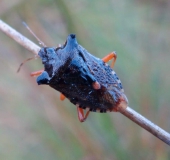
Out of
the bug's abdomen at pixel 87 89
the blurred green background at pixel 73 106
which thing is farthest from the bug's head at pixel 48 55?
the blurred green background at pixel 73 106

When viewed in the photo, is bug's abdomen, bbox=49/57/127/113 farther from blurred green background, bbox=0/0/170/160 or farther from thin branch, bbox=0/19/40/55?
blurred green background, bbox=0/0/170/160

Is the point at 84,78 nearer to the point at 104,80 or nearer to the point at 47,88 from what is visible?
the point at 104,80

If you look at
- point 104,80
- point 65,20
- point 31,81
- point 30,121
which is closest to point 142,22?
point 65,20

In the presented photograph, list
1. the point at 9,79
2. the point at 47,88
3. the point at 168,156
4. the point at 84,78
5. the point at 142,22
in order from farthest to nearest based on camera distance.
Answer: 1. the point at 9,79
2. the point at 142,22
3. the point at 47,88
4. the point at 168,156
5. the point at 84,78

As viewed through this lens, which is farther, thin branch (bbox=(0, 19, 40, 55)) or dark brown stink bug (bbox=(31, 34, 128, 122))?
thin branch (bbox=(0, 19, 40, 55))

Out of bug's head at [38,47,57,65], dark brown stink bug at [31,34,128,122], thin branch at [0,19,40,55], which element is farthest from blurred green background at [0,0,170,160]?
dark brown stink bug at [31,34,128,122]

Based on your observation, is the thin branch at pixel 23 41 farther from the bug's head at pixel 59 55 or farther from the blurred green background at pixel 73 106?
the blurred green background at pixel 73 106
